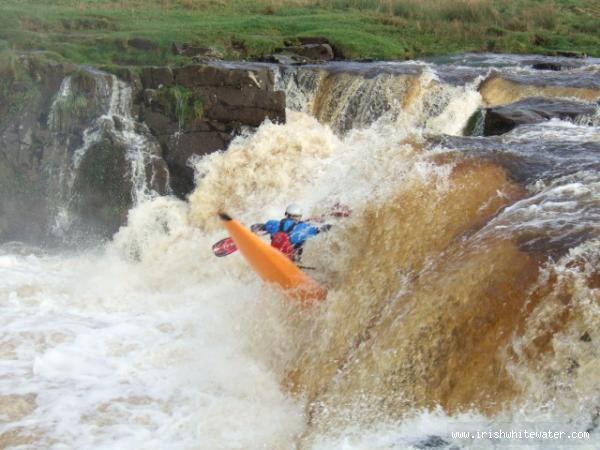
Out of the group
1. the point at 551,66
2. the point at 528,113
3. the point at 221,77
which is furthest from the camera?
the point at 551,66

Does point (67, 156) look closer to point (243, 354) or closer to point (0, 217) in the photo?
point (0, 217)

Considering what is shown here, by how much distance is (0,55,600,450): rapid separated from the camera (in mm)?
4262

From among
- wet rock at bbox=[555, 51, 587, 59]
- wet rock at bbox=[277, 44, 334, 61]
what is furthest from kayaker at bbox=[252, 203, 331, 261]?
wet rock at bbox=[555, 51, 587, 59]

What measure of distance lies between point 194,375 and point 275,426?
1250 mm

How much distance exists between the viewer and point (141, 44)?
14.2 m

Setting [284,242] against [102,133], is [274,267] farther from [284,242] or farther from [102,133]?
[102,133]

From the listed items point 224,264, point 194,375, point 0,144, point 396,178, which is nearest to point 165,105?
point 0,144

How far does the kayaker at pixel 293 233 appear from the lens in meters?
6.55

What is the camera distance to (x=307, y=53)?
52.0 ft

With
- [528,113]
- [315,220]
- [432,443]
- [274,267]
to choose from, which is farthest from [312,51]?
[432,443]

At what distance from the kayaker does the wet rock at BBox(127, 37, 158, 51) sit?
8.84 metres

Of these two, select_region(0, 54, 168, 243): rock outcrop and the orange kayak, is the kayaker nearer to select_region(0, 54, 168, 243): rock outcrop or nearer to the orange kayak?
the orange kayak

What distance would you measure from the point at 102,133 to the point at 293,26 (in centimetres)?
939

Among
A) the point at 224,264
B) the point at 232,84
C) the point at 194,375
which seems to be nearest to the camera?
the point at 194,375
